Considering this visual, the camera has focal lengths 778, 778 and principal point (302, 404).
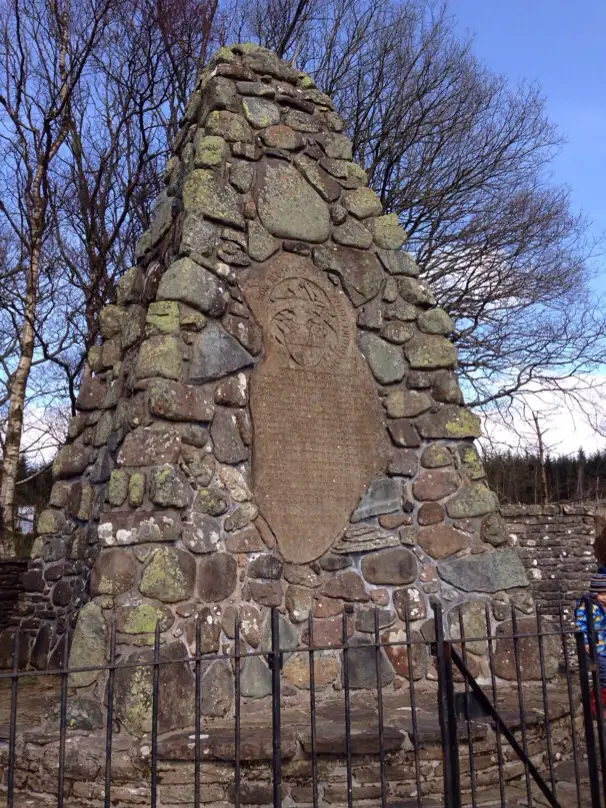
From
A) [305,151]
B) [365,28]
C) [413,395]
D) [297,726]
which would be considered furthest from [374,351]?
[365,28]

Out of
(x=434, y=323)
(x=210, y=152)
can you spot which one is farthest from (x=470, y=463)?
(x=210, y=152)

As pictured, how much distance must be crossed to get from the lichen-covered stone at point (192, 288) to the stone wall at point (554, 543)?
7338 millimetres

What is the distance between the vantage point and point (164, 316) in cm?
497

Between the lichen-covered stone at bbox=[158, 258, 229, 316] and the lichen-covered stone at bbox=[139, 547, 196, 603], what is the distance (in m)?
1.58

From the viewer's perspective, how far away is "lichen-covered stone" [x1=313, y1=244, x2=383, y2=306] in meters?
5.69

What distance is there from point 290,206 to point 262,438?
1.77 meters

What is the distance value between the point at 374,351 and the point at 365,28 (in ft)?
32.3

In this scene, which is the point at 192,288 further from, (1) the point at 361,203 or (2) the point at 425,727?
(2) the point at 425,727

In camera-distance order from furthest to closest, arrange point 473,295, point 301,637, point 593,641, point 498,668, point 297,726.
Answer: point 473,295 < point 498,668 < point 301,637 < point 297,726 < point 593,641

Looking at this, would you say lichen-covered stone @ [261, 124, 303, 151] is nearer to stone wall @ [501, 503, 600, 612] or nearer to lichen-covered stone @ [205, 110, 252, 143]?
lichen-covered stone @ [205, 110, 252, 143]

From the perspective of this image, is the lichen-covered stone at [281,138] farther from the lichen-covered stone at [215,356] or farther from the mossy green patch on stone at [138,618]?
the mossy green patch on stone at [138,618]

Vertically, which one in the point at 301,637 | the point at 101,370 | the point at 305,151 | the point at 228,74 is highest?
the point at 228,74

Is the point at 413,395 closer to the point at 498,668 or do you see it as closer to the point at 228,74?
the point at 498,668

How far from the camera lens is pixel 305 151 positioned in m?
5.91
